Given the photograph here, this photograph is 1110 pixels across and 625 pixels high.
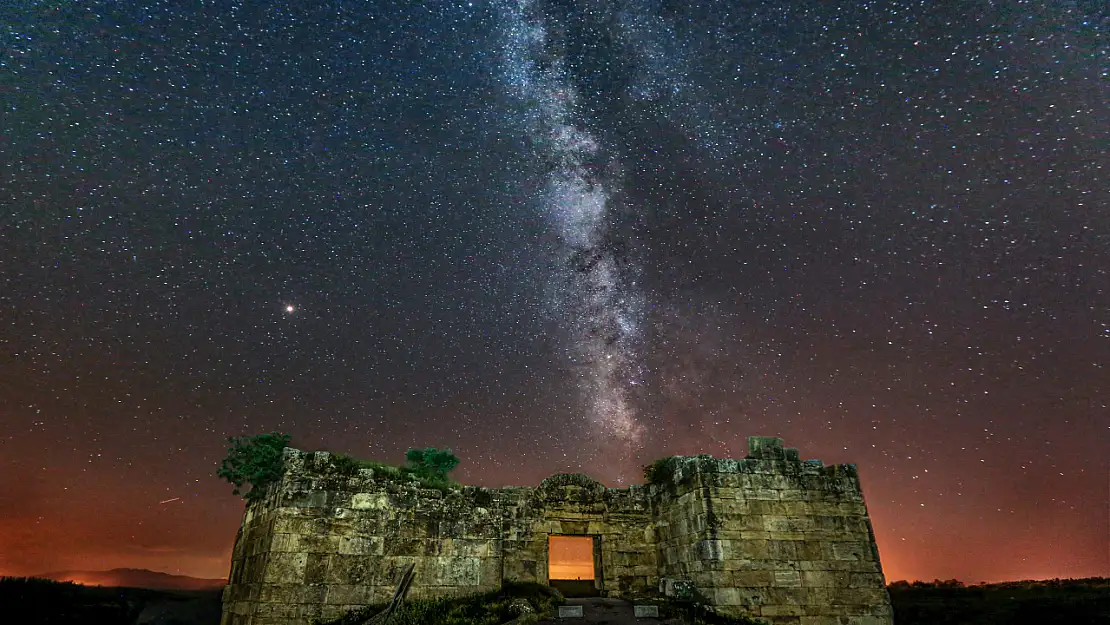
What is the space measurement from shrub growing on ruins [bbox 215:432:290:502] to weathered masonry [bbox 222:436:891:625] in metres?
0.93

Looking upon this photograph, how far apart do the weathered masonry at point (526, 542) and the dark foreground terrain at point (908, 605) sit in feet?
111

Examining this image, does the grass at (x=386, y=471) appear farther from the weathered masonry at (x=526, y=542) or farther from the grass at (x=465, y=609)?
the grass at (x=465, y=609)

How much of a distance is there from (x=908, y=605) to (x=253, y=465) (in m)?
51.7

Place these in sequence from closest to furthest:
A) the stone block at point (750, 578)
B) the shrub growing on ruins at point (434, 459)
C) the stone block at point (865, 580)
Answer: the stone block at point (750, 578), the stone block at point (865, 580), the shrub growing on ruins at point (434, 459)

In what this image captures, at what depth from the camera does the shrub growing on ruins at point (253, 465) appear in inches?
666

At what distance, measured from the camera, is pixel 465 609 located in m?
14.1

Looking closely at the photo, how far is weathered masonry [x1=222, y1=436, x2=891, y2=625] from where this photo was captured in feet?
47.7

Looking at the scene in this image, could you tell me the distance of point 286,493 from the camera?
582 inches

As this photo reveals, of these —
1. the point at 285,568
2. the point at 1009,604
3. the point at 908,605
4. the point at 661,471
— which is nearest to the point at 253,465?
the point at 285,568

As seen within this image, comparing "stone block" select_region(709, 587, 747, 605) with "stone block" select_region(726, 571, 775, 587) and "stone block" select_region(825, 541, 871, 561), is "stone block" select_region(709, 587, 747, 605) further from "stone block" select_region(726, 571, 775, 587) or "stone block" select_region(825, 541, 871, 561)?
"stone block" select_region(825, 541, 871, 561)

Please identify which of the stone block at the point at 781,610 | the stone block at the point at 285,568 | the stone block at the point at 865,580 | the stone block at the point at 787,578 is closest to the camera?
the stone block at the point at 285,568

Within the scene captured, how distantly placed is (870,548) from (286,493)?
18.0m

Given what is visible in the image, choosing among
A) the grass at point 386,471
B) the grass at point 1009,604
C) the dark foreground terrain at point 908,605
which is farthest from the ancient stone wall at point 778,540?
the dark foreground terrain at point 908,605

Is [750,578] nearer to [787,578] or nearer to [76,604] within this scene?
[787,578]
